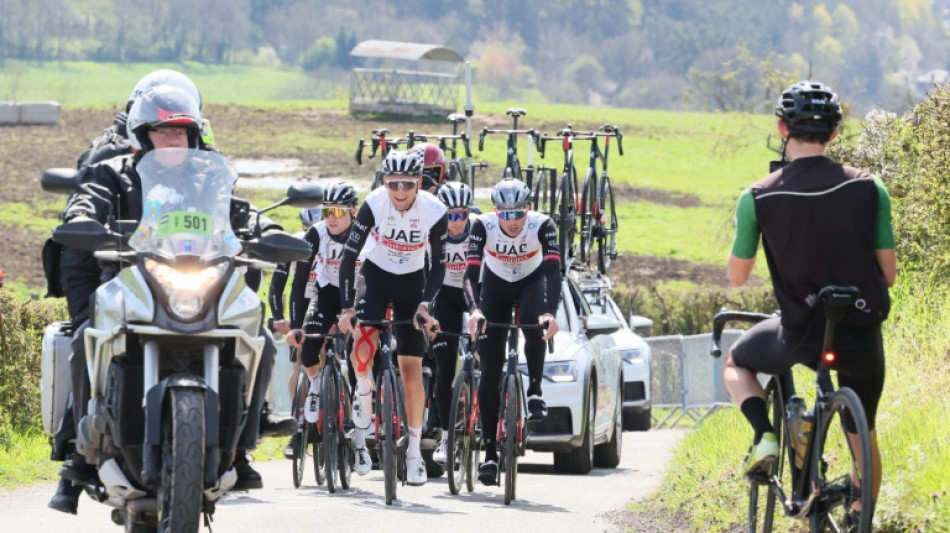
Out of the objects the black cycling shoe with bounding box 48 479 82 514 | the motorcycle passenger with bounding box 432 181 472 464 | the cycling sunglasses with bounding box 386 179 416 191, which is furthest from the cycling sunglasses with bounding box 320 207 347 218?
Answer: the black cycling shoe with bounding box 48 479 82 514

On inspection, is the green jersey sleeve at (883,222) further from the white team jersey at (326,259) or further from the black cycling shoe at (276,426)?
the white team jersey at (326,259)

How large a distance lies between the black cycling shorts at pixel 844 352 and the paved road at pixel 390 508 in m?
3.40

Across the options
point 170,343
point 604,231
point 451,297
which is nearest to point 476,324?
point 451,297

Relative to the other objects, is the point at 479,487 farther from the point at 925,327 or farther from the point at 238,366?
the point at 238,366

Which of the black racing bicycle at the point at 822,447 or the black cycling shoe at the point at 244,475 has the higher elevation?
the black racing bicycle at the point at 822,447

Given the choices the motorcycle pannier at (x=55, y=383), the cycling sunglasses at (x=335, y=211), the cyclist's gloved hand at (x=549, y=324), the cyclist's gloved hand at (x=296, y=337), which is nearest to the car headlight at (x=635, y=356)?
the cycling sunglasses at (x=335, y=211)

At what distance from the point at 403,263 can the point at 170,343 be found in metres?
5.43

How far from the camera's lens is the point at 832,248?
24.7 feet

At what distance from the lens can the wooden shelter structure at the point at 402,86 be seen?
3605 inches

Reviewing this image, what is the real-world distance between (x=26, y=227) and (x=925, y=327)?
145 ft

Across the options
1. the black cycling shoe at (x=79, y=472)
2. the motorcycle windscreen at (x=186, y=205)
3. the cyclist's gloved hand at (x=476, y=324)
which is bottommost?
the black cycling shoe at (x=79, y=472)

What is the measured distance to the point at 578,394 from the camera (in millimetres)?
15820

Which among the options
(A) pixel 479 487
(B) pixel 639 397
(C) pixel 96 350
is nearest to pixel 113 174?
(C) pixel 96 350

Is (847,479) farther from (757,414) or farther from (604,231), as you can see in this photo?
(604,231)
